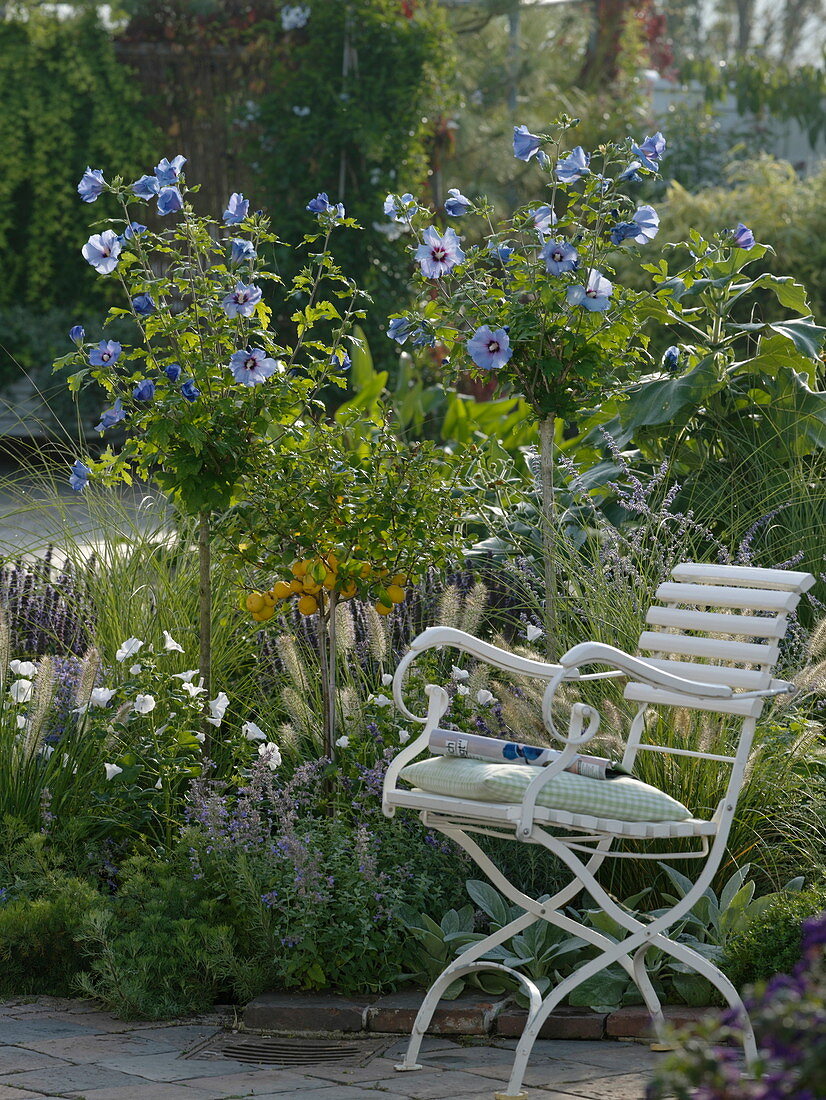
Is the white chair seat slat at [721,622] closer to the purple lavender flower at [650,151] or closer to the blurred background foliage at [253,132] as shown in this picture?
the purple lavender flower at [650,151]

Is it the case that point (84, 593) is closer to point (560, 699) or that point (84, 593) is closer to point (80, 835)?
point (80, 835)

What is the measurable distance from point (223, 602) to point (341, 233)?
6.73m

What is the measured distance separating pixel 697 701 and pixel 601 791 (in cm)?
38

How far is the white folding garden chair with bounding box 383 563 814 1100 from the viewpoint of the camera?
8.46ft

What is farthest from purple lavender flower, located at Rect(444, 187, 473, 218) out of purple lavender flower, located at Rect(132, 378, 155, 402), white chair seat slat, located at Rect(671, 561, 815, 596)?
white chair seat slat, located at Rect(671, 561, 815, 596)

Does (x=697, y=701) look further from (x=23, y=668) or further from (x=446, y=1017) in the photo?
(x=23, y=668)

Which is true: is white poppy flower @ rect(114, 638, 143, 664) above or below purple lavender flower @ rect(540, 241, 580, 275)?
below

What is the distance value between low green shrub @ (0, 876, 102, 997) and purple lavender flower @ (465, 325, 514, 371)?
177cm

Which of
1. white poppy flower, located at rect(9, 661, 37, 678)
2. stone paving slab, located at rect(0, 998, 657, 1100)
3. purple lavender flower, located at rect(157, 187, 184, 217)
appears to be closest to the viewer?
stone paving slab, located at rect(0, 998, 657, 1100)

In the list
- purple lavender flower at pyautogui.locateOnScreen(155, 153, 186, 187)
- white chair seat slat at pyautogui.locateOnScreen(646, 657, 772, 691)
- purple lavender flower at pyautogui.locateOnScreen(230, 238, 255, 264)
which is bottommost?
white chair seat slat at pyautogui.locateOnScreen(646, 657, 772, 691)

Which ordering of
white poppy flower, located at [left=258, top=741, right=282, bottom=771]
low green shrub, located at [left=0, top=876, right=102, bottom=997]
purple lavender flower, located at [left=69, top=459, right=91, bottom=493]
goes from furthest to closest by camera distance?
purple lavender flower, located at [left=69, top=459, right=91, bottom=493] → white poppy flower, located at [left=258, top=741, right=282, bottom=771] → low green shrub, located at [left=0, top=876, right=102, bottom=997]

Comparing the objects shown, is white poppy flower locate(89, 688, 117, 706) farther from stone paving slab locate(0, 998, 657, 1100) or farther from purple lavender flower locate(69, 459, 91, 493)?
stone paving slab locate(0, 998, 657, 1100)

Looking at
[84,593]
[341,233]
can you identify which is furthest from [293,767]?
[341,233]

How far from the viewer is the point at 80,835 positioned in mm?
3602
